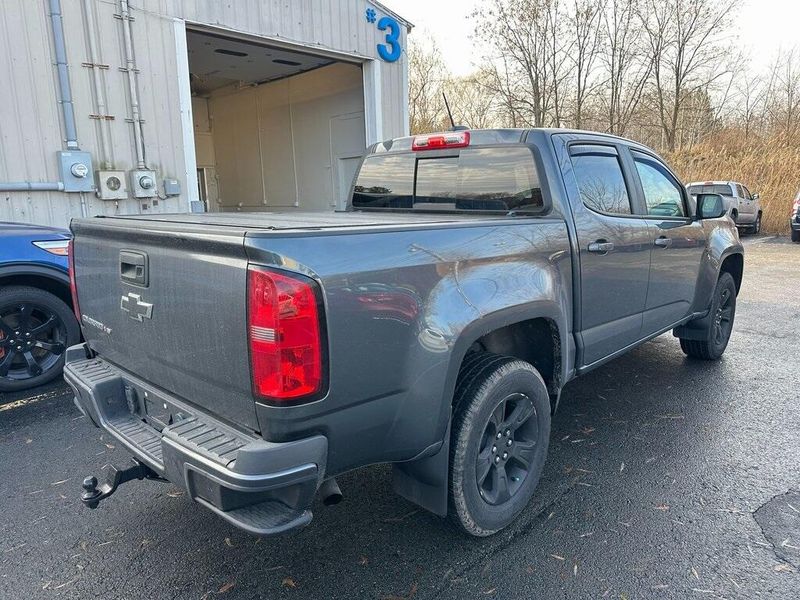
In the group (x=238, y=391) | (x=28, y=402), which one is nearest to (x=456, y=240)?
(x=238, y=391)

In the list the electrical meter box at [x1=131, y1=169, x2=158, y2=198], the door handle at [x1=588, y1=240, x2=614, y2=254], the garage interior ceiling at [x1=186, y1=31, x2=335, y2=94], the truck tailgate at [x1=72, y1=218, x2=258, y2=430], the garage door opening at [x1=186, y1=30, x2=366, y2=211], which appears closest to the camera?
the truck tailgate at [x1=72, y1=218, x2=258, y2=430]

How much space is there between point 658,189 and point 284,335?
11.6ft

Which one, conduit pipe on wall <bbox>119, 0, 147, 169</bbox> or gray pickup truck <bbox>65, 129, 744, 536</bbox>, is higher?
conduit pipe on wall <bbox>119, 0, 147, 169</bbox>

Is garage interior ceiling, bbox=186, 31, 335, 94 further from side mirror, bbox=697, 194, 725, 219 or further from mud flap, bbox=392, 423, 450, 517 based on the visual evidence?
mud flap, bbox=392, 423, 450, 517

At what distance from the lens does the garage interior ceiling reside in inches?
434

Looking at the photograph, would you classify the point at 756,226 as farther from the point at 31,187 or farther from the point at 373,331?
the point at 373,331

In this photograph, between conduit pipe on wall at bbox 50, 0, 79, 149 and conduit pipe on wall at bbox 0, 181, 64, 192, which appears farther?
conduit pipe on wall at bbox 50, 0, 79, 149

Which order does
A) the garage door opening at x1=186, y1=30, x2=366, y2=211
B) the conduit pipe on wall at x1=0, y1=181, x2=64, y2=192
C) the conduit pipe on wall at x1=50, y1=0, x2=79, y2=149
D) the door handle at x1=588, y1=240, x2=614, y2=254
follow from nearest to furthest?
the door handle at x1=588, y1=240, x2=614, y2=254, the conduit pipe on wall at x1=0, y1=181, x2=64, y2=192, the conduit pipe on wall at x1=50, y1=0, x2=79, y2=149, the garage door opening at x1=186, y1=30, x2=366, y2=211

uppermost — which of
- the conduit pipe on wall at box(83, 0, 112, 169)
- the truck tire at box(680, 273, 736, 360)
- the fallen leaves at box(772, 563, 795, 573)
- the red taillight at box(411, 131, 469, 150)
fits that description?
the conduit pipe on wall at box(83, 0, 112, 169)

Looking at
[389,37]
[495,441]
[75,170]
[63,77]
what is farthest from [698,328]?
[389,37]

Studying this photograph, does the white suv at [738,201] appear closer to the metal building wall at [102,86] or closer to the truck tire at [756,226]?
the truck tire at [756,226]

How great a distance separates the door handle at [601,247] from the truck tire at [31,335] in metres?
4.17

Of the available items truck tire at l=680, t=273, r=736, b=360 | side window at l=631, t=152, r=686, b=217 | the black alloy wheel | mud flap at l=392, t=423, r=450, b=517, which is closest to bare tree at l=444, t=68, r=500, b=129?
truck tire at l=680, t=273, r=736, b=360

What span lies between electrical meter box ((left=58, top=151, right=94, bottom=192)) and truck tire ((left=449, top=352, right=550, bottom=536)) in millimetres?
6900
